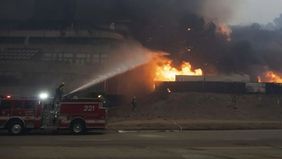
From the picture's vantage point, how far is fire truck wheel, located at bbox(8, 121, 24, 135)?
30573 millimetres

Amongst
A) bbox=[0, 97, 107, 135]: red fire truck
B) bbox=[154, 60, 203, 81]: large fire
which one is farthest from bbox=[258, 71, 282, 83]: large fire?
bbox=[0, 97, 107, 135]: red fire truck

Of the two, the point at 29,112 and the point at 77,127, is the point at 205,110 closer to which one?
the point at 77,127

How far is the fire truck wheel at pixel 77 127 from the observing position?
104 feet

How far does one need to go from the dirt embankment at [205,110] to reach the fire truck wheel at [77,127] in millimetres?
6463

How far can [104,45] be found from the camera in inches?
3280

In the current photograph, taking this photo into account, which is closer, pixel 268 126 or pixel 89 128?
pixel 89 128

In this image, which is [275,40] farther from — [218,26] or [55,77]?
[55,77]

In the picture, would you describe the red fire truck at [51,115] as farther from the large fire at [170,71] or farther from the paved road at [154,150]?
the large fire at [170,71]

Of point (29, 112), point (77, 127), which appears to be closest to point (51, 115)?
point (29, 112)

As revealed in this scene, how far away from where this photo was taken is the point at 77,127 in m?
31.7

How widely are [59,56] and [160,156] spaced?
65641mm

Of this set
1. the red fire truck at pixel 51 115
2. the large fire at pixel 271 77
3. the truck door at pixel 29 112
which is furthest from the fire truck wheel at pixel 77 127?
the large fire at pixel 271 77

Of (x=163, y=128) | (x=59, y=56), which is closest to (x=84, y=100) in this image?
(x=163, y=128)

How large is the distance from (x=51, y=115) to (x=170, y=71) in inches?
1708
